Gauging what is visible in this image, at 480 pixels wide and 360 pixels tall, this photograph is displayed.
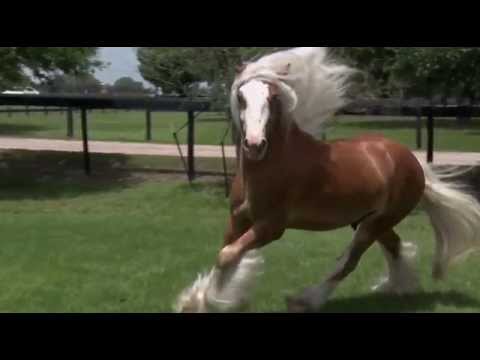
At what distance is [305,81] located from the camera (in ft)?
17.4

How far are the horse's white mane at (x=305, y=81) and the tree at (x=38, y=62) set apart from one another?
362 inches

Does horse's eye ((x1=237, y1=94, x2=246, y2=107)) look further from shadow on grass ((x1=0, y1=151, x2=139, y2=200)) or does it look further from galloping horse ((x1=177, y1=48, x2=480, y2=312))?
shadow on grass ((x1=0, y1=151, x2=139, y2=200))

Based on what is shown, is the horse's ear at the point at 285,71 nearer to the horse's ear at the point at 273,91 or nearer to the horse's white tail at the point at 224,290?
the horse's ear at the point at 273,91

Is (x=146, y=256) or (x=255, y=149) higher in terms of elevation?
(x=255, y=149)

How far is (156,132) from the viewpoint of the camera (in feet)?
93.2

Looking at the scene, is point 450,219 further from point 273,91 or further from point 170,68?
point 170,68

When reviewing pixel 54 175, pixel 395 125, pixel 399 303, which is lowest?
pixel 395 125

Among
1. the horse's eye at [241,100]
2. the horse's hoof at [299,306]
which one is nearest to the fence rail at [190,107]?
the horse's hoof at [299,306]

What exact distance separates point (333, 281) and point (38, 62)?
36.0ft

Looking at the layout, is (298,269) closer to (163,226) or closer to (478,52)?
(163,226)

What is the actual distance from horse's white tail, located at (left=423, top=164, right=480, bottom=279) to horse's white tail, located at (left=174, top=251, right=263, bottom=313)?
1.98m

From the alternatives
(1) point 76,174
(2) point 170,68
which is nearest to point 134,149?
(1) point 76,174

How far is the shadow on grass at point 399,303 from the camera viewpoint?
5906 mm

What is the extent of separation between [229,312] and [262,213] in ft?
2.26
